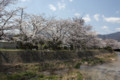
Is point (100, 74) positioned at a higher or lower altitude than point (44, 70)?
lower

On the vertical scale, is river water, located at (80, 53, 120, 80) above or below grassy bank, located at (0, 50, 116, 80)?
below

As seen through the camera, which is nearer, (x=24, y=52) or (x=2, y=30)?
(x=2, y=30)

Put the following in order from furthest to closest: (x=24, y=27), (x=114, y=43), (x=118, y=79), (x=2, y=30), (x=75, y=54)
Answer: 1. (x=114, y=43)
2. (x=75, y=54)
3. (x=24, y=27)
4. (x=2, y=30)
5. (x=118, y=79)

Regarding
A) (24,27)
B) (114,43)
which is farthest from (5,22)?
(114,43)

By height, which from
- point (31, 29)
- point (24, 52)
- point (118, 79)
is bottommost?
point (118, 79)

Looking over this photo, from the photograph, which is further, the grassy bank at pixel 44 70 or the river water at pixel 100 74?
the river water at pixel 100 74

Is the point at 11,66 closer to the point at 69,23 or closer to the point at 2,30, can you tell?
the point at 2,30

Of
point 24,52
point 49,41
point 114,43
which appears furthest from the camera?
point 114,43

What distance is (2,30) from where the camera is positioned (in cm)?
1048

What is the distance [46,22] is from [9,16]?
6.15 metres

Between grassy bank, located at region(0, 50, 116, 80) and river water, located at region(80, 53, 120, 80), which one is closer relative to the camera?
grassy bank, located at region(0, 50, 116, 80)

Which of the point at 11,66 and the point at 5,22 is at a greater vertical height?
the point at 5,22

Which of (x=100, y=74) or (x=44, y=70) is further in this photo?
(x=44, y=70)

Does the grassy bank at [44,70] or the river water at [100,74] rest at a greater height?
the grassy bank at [44,70]
